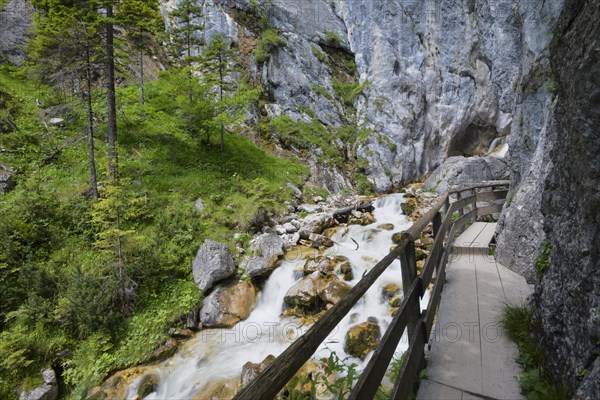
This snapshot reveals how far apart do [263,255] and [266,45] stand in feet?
73.3

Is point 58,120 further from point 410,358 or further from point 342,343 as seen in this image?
point 410,358

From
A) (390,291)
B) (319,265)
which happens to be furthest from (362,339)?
(319,265)

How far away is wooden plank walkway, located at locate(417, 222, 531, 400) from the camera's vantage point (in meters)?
2.49

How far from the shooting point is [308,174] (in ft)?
63.4

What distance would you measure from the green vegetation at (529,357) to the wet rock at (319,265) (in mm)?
6154

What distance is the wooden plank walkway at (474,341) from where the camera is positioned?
2.49 m

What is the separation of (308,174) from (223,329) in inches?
504

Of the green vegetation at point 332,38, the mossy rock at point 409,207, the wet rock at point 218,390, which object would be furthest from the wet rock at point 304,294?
the green vegetation at point 332,38

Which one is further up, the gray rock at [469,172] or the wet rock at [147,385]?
the gray rock at [469,172]

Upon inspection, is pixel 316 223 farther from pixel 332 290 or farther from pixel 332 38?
pixel 332 38

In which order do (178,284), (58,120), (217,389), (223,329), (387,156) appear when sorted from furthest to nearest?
(387,156) → (58,120) → (178,284) → (223,329) → (217,389)

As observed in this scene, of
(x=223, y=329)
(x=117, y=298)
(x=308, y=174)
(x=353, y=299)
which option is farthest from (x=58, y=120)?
(x=353, y=299)

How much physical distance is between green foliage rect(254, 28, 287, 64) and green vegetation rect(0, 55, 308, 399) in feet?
38.1

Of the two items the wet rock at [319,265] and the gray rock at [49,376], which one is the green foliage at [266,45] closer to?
the wet rock at [319,265]
